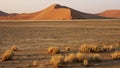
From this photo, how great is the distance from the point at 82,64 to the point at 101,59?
193 cm

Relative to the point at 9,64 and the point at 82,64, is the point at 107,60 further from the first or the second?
the point at 9,64

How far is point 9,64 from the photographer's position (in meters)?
15.2

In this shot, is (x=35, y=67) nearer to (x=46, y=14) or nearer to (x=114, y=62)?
(x=114, y=62)

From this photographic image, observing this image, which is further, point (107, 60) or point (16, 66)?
point (107, 60)

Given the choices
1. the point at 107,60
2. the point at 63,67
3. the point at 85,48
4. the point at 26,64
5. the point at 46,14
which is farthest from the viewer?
the point at 46,14

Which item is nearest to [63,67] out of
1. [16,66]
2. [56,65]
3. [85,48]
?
[56,65]

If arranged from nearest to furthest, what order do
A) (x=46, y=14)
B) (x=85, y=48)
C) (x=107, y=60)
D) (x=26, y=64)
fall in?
(x=26, y=64), (x=107, y=60), (x=85, y=48), (x=46, y=14)

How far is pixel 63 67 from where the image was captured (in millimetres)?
13867

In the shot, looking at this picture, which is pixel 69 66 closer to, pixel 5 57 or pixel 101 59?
pixel 101 59

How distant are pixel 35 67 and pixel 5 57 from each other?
3.10 m

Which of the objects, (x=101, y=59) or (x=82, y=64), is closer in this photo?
(x=82, y=64)

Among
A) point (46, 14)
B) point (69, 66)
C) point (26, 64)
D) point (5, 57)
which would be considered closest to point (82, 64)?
point (69, 66)

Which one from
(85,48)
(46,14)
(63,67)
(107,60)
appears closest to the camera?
(63,67)

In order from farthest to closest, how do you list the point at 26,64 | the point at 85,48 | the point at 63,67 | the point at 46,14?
1. the point at 46,14
2. the point at 85,48
3. the point at 26,64
4. the point at 63,67
